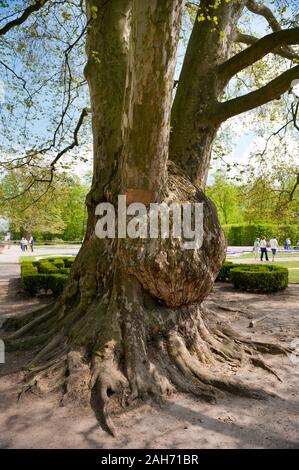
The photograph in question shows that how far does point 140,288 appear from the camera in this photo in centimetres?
526

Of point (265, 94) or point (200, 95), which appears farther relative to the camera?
point (200, 95)

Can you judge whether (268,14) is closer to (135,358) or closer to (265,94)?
(265,94)

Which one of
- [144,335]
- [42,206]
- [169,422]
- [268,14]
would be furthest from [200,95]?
[42,206]

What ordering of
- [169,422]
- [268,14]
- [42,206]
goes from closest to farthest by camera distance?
[169,422]
[268,14]
[42,206]

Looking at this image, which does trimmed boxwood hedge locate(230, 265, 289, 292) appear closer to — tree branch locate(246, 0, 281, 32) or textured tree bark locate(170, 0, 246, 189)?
tree branch locate(246, 0, 281, 32)

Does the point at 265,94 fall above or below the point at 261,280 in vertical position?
above

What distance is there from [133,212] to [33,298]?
8.16 meters

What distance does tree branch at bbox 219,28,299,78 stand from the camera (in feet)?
18.7

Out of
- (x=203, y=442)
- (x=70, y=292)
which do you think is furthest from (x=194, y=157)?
(x=203, y=442)

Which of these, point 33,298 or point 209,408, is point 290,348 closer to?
point 209,408

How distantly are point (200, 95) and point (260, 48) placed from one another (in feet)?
3.55

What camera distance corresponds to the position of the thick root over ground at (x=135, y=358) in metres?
4.46

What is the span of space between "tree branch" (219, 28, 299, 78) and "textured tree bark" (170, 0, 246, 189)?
6.4 inches
